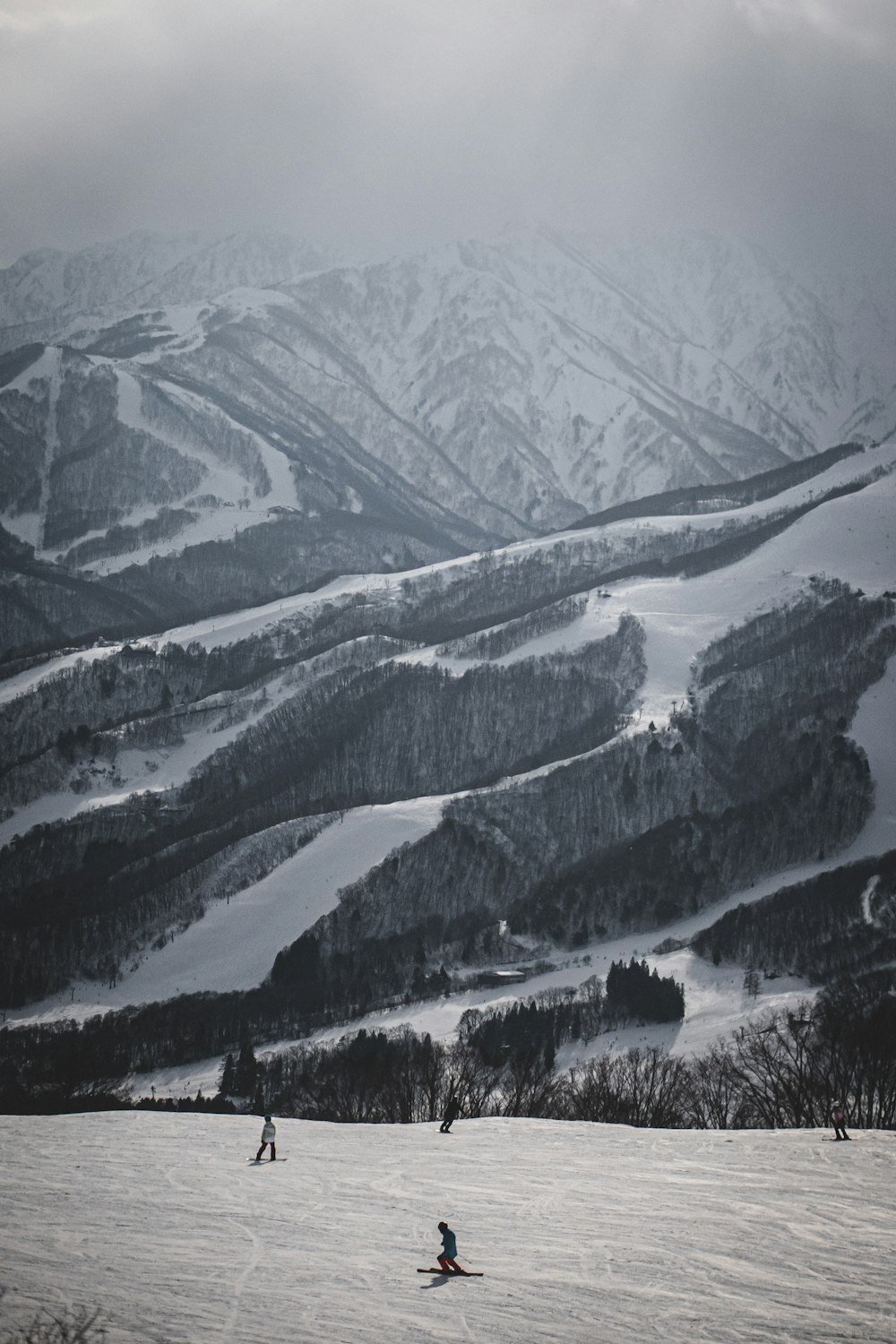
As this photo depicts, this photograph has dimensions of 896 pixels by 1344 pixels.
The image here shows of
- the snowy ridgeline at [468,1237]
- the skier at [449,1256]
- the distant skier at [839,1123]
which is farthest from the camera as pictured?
the distant skier at [839,1123]

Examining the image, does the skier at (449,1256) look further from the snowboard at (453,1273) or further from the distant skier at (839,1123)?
the distant skier at (839,1123)

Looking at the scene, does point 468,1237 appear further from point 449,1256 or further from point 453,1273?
point 449,1256

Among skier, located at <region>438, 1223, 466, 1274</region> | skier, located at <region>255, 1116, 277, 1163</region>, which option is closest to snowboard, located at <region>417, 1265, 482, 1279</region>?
skier, located at <region>438, 1223, 466, 1274</region>

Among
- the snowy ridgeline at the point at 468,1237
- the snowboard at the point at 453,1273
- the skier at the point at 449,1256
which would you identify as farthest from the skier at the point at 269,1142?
the skier at the point at 449,1256

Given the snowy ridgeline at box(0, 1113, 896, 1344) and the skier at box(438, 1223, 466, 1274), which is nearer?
the snowy ridgeline at box(0, 1113, 896, 1344)

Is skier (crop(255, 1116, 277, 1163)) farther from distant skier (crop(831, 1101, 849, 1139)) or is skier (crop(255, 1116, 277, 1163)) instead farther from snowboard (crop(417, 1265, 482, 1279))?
distant skier (crop(831, 1101, 849, 1139))

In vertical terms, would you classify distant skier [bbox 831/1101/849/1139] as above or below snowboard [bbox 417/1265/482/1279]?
above

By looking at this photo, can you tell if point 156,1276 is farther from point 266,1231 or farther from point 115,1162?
point 115,1162

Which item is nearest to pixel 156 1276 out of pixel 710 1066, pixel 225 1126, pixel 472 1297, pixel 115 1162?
pixel 472 1297
